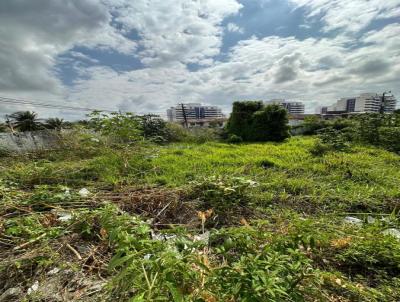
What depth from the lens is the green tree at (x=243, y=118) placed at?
11156 mm

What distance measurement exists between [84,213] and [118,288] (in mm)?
1042

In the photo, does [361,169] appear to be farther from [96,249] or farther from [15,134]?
[15,134]

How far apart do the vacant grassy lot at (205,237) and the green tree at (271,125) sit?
6.50 m

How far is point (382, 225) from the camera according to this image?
2043 mm

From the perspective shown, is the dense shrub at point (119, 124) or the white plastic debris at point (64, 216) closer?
the white plastic debris at point (64, 216)

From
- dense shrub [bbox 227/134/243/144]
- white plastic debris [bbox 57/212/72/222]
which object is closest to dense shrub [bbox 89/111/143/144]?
white plastic debris [bbox 57/212/72/222]

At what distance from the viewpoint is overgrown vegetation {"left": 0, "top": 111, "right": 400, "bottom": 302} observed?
40.3 inches

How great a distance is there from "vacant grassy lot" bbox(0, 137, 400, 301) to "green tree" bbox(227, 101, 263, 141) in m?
7.18

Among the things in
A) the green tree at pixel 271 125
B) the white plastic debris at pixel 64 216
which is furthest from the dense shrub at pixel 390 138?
the white plastic debris at pixel 64 216

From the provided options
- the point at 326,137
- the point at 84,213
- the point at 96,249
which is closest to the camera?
the point at 96,249

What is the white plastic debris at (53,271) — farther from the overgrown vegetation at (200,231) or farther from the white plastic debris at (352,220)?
the white plastic debris at (352,220)

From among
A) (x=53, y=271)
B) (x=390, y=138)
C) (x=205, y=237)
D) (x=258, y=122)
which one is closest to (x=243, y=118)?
(x=258, y=122)

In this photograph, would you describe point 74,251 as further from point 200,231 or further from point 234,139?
point 234,139

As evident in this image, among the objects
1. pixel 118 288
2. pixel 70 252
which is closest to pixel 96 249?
pixel 70 252
